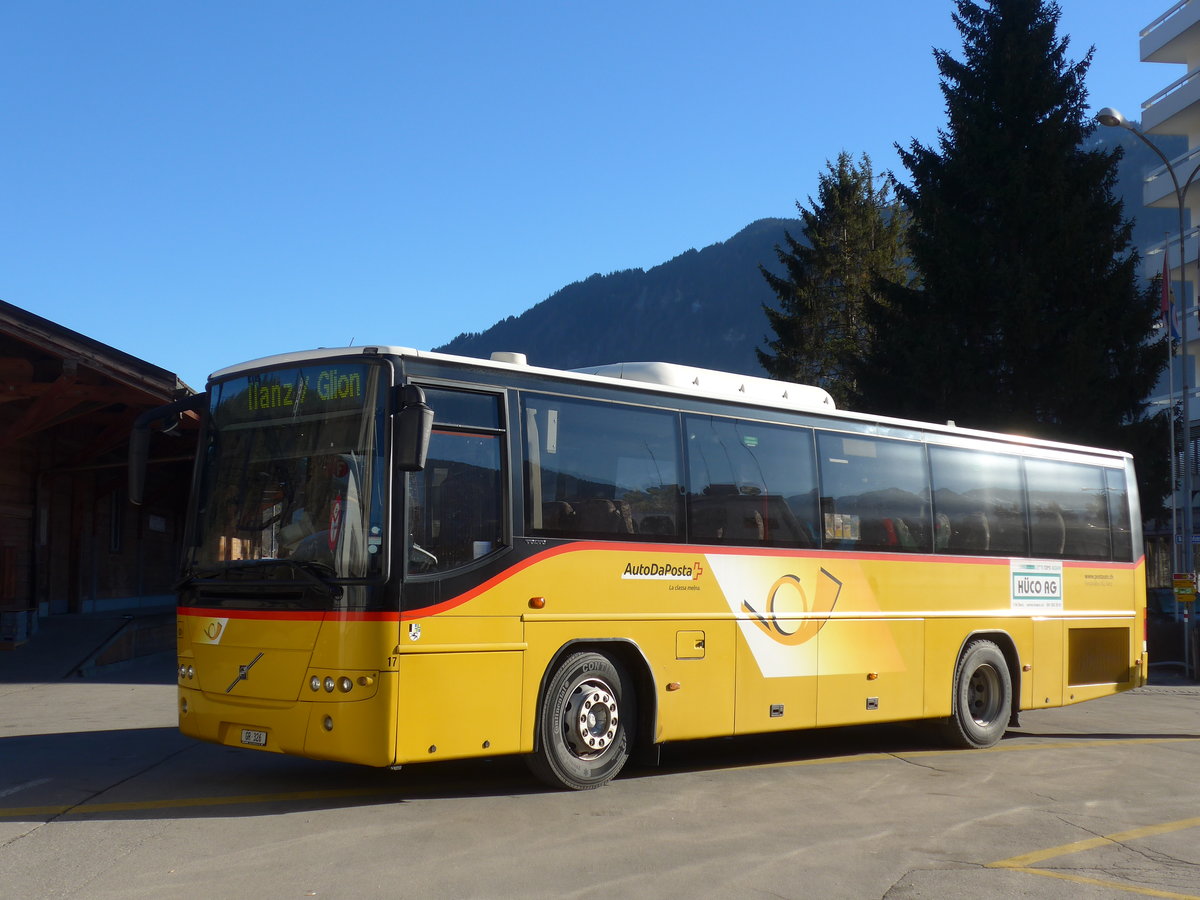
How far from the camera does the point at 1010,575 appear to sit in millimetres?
13422

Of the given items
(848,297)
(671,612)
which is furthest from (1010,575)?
(848,297)

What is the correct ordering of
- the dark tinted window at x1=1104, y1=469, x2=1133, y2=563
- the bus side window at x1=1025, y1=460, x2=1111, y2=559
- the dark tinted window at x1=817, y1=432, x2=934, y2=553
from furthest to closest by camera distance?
the dark tinted window at x1=1104, y1=469, x2=1133, y2=563
the bus side window at x1=1025, y1=460, x2=1111, y2=559
the dark tinted window at x1=817, y1=432, x2=934, y2=553

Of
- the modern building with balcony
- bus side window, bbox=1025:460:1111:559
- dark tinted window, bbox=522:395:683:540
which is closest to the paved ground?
dark tinted window, bbox=522:395:683:540

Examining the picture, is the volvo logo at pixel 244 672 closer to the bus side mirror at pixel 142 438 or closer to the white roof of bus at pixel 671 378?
the bus side mirror at pixel 142 438

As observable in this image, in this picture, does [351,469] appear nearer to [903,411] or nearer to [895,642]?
[895,642]

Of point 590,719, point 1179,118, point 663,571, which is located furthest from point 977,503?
Answer: point 1179,118

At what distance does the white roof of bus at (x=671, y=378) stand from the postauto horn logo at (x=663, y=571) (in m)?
1.45

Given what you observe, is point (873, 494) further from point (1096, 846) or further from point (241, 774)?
point (241, 774)

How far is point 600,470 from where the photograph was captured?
9711 mm

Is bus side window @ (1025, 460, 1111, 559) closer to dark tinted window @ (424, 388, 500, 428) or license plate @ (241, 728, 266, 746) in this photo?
dark tinted window @ (424, 388, 500, 428)

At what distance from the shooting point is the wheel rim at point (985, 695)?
43.2 ft

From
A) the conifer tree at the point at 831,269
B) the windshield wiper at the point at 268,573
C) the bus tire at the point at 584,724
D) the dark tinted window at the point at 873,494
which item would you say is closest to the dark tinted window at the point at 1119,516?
the dark tinted window at the point at 873,494

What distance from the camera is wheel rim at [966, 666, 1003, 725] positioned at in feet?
43.2

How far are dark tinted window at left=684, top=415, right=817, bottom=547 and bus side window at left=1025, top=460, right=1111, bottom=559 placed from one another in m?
3.72
